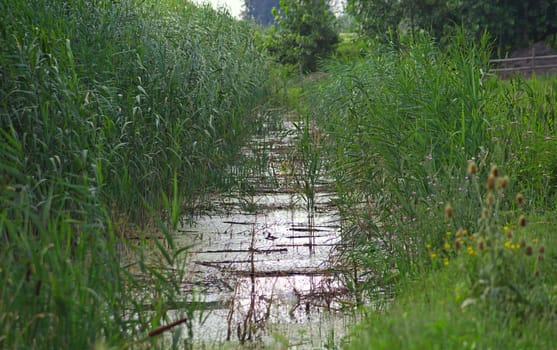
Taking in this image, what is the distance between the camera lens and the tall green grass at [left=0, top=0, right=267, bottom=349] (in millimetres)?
3322

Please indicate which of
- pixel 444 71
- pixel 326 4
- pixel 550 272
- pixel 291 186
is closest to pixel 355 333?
pixel 550 272

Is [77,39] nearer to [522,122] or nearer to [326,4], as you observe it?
[522,122]

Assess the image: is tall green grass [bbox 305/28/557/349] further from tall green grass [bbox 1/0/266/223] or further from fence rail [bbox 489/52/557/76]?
fence rail [bbox 489/52/557/76]

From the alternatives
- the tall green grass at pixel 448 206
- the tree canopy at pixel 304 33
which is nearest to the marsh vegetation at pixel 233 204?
the tall green grass at pixel 448 206

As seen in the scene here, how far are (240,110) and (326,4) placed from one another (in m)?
17.4

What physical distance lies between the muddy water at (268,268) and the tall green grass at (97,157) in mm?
246

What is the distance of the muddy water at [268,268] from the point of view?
4.26 metres

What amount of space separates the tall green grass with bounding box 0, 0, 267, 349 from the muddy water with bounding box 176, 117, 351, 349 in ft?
0.81

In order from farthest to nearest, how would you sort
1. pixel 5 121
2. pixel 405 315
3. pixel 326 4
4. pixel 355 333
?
1. pixel 326 4
2. pixel 5 121
3. pixel 355 333
4. pixel 405 315

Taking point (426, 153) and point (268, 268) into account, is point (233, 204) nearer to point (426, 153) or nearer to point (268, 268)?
point (268, 268)

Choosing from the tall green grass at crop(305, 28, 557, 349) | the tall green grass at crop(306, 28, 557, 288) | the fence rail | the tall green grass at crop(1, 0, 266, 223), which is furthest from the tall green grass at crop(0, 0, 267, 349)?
the fence rail

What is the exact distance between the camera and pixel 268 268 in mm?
5387

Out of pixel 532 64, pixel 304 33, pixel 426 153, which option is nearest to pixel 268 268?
pixel 426 153

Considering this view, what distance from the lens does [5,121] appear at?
491 cm
